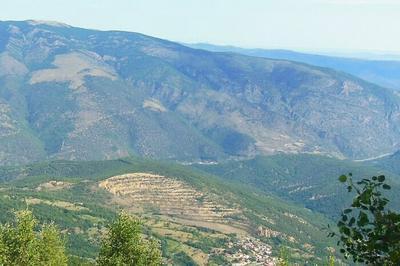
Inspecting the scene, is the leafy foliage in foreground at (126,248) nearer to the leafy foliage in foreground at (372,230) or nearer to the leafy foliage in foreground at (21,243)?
the leafy foliage in foreground at (21,243)

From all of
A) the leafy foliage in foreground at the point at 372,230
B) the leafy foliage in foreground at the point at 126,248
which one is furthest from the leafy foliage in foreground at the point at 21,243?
the leafy foliage in foreground at the point at 372,230

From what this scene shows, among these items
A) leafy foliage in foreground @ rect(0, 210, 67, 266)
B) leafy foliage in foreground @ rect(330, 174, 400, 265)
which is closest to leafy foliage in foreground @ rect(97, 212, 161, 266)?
leafy foliage in foreground @ rect(0, 210, 67, 266)

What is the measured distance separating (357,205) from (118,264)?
2114 inches

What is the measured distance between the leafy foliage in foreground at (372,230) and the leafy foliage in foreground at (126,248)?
174 ft

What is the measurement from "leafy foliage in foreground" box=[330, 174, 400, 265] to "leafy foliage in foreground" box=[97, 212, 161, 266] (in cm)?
5313

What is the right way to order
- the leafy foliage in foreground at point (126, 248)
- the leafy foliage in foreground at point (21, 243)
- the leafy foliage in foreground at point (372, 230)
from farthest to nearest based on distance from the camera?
the leafy foliage in foreground at point (21, 243), the leafy foliage in foreground at point (126, 248), the leafy foliage in foreground at point (372, 230)

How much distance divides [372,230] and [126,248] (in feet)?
182

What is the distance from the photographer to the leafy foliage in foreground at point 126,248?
69.4 m

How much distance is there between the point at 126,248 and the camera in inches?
2758

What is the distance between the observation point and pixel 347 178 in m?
17.3

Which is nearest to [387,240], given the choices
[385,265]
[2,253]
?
[385,265]

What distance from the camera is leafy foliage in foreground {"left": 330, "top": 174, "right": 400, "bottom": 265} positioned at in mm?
16734

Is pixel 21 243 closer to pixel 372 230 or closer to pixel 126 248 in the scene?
pixel 126 248

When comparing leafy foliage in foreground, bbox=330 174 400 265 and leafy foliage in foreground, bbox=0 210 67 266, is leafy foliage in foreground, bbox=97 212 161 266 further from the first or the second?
leafy foliage in foreground, bbox=330 174 400 265
